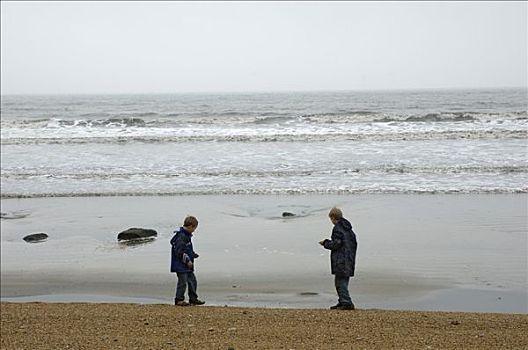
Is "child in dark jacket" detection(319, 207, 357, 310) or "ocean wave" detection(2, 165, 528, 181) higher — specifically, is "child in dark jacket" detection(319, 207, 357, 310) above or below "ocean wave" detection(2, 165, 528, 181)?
above

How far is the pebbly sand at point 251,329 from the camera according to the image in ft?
19.3

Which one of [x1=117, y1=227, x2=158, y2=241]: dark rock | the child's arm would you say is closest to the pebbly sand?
the child's arm

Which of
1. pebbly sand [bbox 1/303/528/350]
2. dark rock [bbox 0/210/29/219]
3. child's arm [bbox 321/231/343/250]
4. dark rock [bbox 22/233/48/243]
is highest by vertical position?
child's arm [bbox 321/231/343/250]

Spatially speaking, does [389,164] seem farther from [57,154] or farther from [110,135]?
[110,135]

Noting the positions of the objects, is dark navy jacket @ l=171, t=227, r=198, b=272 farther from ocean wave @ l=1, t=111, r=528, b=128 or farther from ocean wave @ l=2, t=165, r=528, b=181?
ocean wave @ l=1, t=111, r=528, b=128

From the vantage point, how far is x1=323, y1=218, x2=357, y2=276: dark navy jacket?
7.51 metres

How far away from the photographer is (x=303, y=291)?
8453 millimetres

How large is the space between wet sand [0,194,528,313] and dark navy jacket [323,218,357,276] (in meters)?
0.65

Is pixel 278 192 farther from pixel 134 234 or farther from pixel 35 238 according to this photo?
pixel 35 238

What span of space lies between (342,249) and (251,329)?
1.75 metres

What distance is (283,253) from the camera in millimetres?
10320

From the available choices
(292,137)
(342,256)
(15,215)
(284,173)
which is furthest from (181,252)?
(292,137)

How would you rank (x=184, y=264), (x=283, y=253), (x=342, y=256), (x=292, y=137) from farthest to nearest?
(x=292, y=137) < (x=283, y=253) < (x=184, y=264) < (x=342, y=256)

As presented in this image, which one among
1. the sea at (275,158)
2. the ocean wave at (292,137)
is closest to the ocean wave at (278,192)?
the sea at (275,158)
